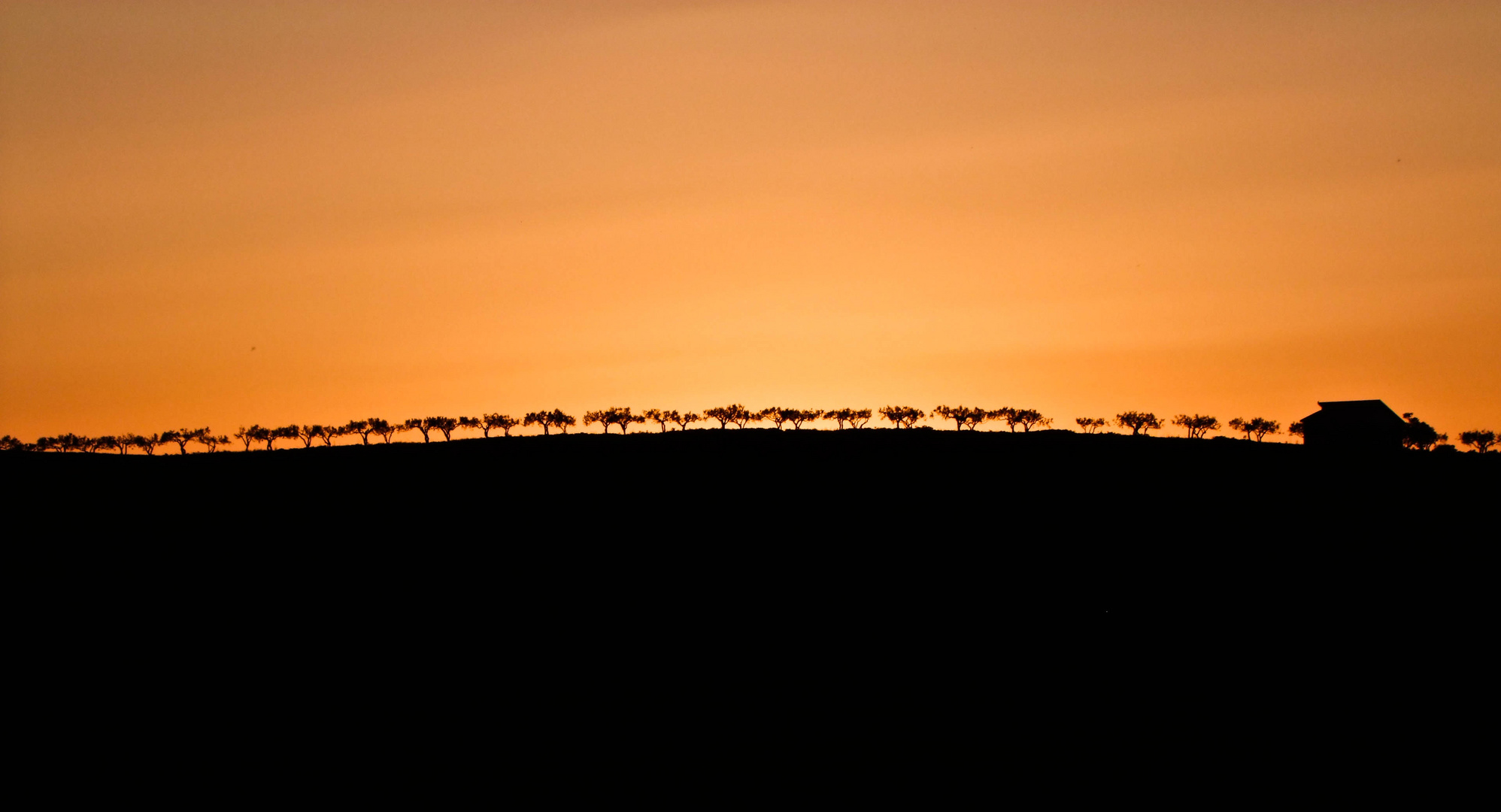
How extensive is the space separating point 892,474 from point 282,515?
3625cm

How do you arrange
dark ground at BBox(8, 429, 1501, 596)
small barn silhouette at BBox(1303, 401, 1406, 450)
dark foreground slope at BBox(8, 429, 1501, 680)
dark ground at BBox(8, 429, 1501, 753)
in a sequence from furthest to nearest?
small barn silhouette at BBox(1303, 401, 1406, 450) < dark ground at BBox(8, 429, 1501, 596) < dark foreground slope at BBox(8, 429, 1501, 680) < dark ground at BBox(8, 429, 1501, 753)

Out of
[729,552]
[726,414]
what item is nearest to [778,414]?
[726,414]

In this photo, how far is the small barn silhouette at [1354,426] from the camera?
97.8m

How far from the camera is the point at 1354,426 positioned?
328 feet

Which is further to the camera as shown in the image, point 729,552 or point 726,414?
point 726,414

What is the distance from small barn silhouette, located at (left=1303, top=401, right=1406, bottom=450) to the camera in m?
97.8

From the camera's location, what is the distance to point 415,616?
37.4m

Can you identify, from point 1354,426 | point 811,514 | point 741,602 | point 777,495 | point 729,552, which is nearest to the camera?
point 741,602

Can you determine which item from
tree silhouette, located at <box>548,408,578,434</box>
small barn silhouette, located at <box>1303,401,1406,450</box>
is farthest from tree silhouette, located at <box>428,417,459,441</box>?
small barn silhouette, located at <box>1303,401,1406,450</box>

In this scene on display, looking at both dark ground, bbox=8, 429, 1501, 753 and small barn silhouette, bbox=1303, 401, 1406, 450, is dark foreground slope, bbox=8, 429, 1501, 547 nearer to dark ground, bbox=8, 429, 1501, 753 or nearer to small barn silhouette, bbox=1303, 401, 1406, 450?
dark ground, bbox=8, 429, 1501, 753

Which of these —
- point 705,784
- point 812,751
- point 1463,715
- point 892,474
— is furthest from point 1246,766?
point 892,474

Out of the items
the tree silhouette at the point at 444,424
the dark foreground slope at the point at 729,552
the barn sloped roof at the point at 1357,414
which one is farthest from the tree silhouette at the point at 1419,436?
the tree silhouette at the point at 444,424

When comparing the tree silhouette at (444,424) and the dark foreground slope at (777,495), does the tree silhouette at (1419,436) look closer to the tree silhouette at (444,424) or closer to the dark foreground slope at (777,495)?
the dark foreground slope at (777,495)

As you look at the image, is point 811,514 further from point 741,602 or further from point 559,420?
point 559,420
